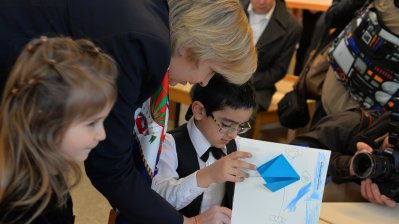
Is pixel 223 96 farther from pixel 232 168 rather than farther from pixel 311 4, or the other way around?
pixel 311 4

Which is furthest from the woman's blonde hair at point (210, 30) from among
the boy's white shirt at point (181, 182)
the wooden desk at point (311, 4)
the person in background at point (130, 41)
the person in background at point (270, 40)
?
the wooden desk at point (311, 4)

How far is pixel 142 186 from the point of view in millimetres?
1083

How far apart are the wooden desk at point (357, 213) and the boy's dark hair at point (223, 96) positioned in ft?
1.26

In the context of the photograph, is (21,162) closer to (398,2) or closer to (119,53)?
(119,53)

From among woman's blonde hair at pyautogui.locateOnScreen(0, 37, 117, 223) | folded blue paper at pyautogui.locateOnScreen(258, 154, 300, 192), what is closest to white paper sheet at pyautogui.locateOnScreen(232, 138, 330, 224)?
folded blue paper at pyautogui.locateOnScreen(258, 154, 300, 192)

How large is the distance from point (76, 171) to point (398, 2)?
4.20 ft

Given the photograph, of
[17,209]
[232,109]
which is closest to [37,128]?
[17,209]

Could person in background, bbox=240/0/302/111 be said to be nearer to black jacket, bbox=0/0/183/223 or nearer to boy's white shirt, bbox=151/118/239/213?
boy's white shirt, bbox=151/118/239/213

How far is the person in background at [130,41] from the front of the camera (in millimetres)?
955

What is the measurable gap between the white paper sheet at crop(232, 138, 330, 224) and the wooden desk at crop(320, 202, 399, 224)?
189 millimetres

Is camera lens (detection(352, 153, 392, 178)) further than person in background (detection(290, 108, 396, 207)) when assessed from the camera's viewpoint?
No

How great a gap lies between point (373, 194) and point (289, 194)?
0.41 metres

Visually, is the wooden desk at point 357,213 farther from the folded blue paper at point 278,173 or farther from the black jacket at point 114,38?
the black jacket at point 114,38

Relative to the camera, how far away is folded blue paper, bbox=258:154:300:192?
123 cm
